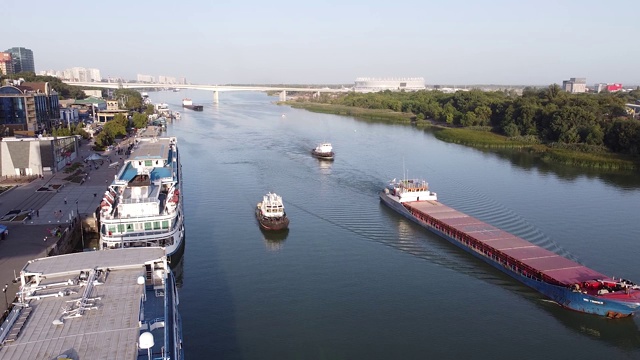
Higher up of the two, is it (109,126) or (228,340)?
(109,126)

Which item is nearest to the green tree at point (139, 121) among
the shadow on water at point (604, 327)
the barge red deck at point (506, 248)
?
the barge red deck at point (506, 248)

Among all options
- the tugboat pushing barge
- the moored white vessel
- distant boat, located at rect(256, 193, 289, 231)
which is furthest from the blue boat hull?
the moored white vessel

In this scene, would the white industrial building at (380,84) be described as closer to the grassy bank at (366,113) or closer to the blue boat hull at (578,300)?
the grassy bank at (366,113)

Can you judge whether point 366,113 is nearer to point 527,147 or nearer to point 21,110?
point 527,147

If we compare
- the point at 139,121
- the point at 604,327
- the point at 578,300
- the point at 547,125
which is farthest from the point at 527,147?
the point at 139,121

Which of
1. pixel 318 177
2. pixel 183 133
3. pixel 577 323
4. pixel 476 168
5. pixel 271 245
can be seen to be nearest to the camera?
pixel 577 323

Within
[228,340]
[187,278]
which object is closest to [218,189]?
[187,278]

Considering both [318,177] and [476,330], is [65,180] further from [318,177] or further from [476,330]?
[476,330]
